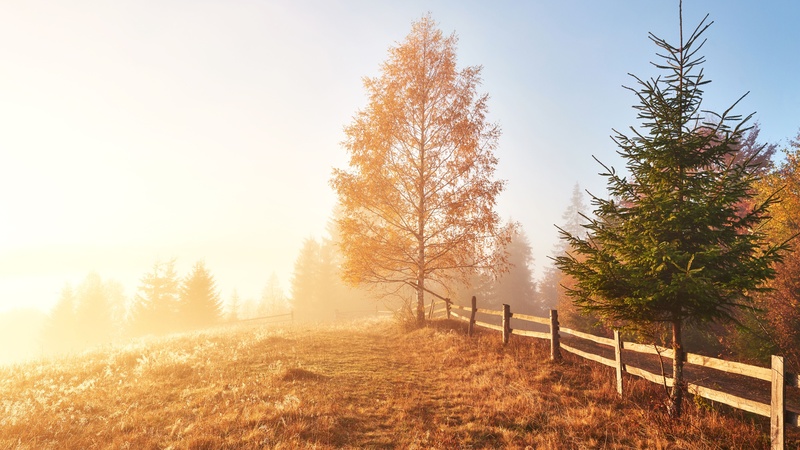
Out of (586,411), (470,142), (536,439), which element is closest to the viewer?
(536,439)

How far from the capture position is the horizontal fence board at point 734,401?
542 centimetres

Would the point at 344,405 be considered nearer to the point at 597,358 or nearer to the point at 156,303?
the point at 597,358

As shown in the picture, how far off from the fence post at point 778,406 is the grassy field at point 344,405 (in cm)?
39

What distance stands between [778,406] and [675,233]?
9.45ft

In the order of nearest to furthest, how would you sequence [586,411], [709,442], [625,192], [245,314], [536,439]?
1. [709,442]
2. [536,439]
3. [586,411]
4. [625,192]
5. [245,314]

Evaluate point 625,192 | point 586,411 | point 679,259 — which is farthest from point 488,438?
point 625,192

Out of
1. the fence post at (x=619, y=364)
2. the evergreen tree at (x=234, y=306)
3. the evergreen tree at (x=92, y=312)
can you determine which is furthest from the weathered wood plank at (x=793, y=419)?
the evergreen tree at (x=92, y=312)

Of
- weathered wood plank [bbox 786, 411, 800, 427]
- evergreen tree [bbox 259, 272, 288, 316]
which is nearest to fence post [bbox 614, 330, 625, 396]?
weathered wood plank [bbox 786, 411, 800, 427]

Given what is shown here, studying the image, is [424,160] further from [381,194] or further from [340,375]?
[340,375]

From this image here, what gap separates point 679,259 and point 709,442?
2.80 m

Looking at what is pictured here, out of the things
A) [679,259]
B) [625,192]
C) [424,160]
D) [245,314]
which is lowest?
[245,314]

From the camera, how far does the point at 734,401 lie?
579cm

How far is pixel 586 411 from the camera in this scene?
22.4ft

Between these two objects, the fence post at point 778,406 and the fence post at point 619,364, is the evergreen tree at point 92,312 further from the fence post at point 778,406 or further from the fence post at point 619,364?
the fence post at point 778,406
